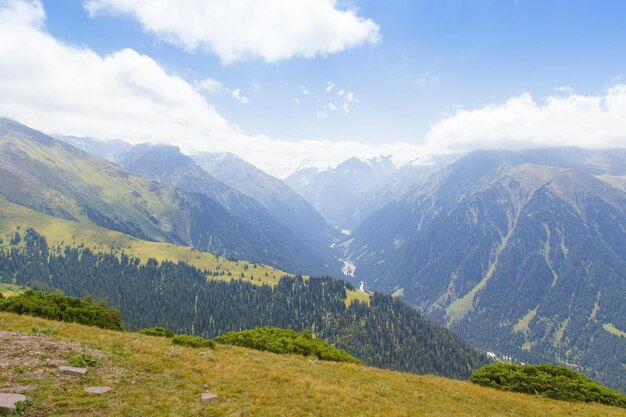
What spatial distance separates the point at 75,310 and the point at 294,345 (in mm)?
26370

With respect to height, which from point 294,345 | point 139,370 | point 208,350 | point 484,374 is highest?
point 139,370

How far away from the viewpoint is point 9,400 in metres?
18.2

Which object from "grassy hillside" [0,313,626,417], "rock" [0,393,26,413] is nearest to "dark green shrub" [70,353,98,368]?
"grassy hillside" [0,313,626,417]

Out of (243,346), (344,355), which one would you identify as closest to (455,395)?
(344,355)

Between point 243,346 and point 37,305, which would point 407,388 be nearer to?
point 243,346

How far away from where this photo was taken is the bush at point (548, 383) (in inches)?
1592

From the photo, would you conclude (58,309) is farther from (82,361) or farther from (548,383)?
(548,383)

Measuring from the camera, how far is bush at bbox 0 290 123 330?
134 feet

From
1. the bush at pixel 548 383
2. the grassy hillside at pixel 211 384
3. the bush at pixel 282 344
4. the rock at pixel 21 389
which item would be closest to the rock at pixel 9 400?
the grassy hillside at pixel 211 384

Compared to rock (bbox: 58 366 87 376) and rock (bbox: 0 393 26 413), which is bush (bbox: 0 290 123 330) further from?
rock (bbox: 0 393 26 413)

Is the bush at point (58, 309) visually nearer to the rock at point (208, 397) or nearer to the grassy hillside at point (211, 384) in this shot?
the grassy hillside at point (211, 384)

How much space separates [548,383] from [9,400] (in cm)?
4885

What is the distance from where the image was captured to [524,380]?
4259 centimetres

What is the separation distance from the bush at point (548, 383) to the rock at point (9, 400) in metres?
44.7
